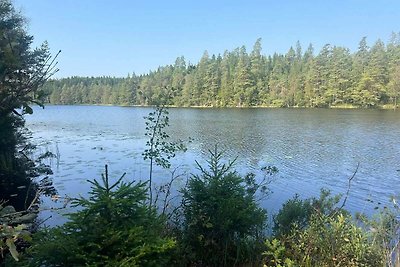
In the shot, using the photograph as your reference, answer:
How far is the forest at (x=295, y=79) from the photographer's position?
7312 cm

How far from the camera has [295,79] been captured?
83.3 metres

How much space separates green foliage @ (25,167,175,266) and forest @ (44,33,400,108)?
207 ft

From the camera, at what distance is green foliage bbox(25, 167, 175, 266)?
12.2 ft

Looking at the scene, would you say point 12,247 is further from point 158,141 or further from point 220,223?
point 158,141

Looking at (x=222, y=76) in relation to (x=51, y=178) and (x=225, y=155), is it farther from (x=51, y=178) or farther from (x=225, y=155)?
(x=51, y=178)

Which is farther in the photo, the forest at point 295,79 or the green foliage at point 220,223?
the forest at point 295,79

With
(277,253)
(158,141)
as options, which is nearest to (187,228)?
(277,253)

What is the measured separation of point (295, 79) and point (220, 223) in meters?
82.3

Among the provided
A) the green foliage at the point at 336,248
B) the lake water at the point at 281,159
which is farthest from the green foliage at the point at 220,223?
the lake water at the point at 281,159

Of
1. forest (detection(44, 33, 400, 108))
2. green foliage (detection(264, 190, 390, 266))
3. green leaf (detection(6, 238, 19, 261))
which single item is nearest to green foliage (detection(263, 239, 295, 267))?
green foliage (detection(264, 190, 390, 266))

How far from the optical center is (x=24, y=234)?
1.85 m

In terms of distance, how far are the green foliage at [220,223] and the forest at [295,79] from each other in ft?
202

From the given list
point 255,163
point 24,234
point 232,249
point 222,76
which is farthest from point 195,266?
point 222,76

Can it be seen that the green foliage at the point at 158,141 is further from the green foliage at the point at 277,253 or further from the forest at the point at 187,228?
the green foliage at the point at 277,253
